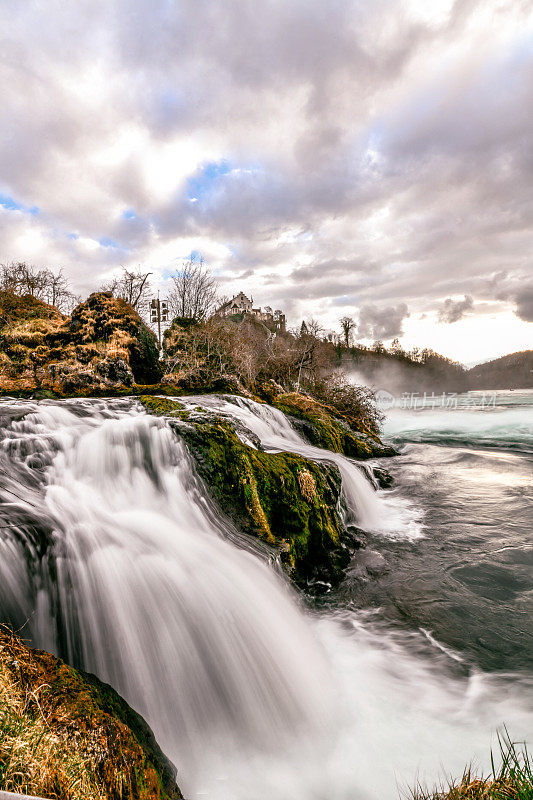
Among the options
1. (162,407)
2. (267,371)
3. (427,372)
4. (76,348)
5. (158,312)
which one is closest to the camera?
(162,407)

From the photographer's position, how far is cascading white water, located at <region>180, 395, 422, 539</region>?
814 centimetres

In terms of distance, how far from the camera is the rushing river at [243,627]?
3.00 metres

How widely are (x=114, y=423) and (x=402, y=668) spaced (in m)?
5.88

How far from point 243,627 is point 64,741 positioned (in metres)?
2.52

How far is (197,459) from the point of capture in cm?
599

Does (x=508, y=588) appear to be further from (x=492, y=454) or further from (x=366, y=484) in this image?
(x=492, y=454)

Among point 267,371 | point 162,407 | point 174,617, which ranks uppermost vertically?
point 267,371

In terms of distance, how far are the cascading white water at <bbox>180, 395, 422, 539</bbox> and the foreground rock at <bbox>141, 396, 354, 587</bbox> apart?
1.49 metres

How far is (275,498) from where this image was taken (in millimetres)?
6031

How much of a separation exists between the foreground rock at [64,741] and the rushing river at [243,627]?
2.95ft
